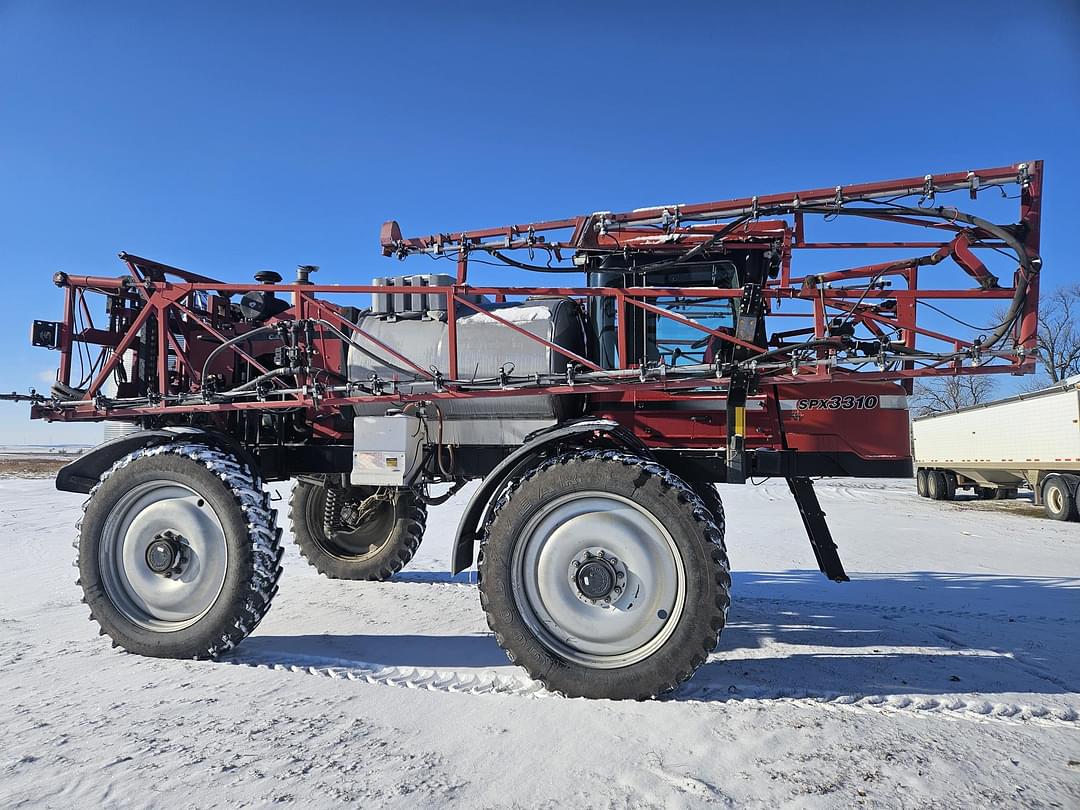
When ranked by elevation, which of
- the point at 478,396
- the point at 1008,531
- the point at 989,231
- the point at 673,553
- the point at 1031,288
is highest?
the point at 989,231

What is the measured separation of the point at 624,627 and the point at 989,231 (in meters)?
3.18

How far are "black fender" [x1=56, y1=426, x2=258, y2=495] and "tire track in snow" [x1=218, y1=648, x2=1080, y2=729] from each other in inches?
57.3

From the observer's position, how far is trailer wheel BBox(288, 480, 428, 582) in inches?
259

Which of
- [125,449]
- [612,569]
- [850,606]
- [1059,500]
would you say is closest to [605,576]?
[612,569]

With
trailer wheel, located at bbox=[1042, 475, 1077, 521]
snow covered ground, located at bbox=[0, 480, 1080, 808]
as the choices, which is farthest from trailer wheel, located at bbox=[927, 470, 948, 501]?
snow covered ground, located at bbox=[0, 480, 1080, 808]

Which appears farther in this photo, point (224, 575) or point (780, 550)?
point (780, 550)

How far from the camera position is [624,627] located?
3.68m

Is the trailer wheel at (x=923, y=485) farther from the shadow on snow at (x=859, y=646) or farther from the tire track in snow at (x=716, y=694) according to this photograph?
the tire track in snow at (x=716, y=694)

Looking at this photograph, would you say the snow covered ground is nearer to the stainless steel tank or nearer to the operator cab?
the stainless steel tank

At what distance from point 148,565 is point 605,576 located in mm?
3078

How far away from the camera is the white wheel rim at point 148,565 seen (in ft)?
14.1

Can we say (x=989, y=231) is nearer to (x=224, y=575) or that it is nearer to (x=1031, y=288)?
(x=1031, y=288)

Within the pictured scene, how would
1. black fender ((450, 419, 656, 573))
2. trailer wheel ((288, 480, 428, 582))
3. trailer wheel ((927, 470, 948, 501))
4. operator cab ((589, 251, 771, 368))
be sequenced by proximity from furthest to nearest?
trailer wheel ((927, 470, 948, 501)) < trailer wheel ((288, 480, 428, 582)) < operator cab ((589, 251, 771, 368)) < black fender ((450, 419, 656, 573))

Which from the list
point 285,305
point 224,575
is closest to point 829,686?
point 224,575
